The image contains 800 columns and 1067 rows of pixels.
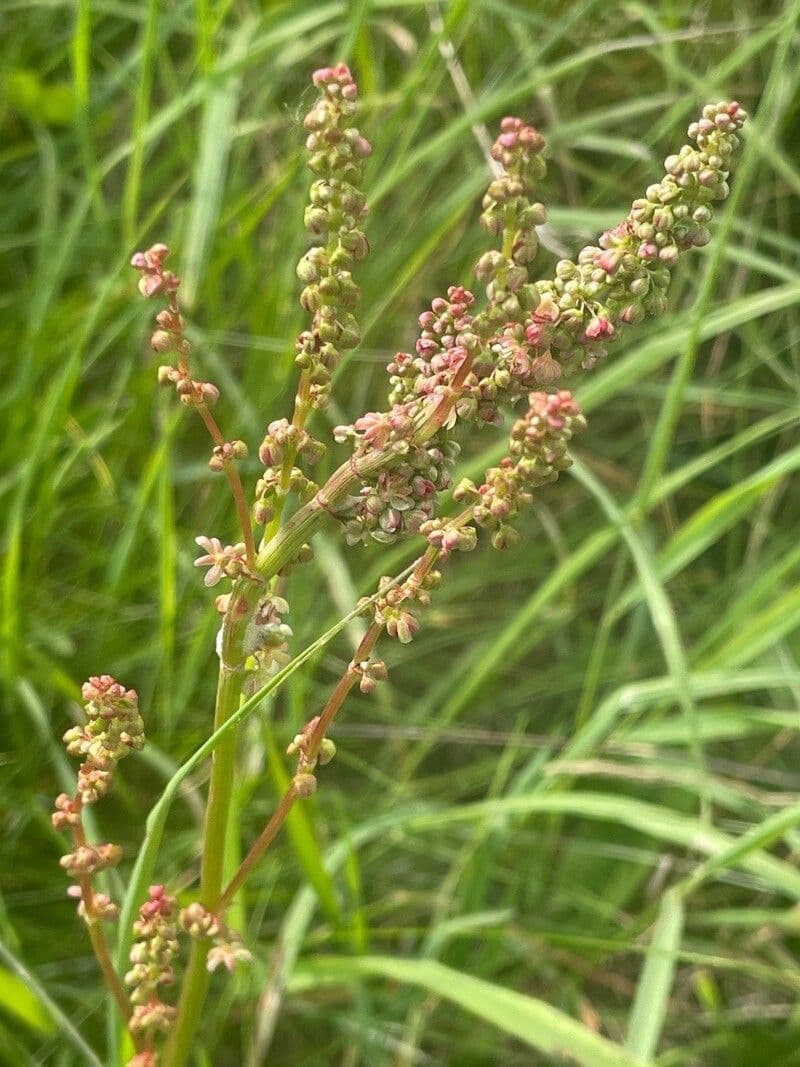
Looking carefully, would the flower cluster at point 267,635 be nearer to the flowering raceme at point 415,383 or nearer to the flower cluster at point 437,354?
the flowering raceme at point 415,383

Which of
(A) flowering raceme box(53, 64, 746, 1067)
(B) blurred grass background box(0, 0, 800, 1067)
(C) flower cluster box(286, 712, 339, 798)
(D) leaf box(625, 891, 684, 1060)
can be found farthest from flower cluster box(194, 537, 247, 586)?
(D) leaf box(625, 891, 684, 1060)

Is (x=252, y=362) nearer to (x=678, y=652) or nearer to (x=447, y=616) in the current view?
(x=447, y=616)

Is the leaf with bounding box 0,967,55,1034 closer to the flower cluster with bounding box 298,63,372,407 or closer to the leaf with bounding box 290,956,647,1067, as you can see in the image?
the leaf with bounding box 290,956,647,1067

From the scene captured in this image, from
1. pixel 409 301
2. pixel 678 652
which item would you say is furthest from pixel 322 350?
pixel 409 301

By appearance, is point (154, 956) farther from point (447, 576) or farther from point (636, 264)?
point (447, 576)

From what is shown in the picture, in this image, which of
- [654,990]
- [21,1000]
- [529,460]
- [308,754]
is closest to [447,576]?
[654,990]

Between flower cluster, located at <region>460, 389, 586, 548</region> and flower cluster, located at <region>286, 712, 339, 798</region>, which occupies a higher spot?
flower cluster, located at <region>460, 389, 586, 548</region>

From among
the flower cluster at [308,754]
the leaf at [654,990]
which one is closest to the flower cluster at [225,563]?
the flower cluster at [308,754]
